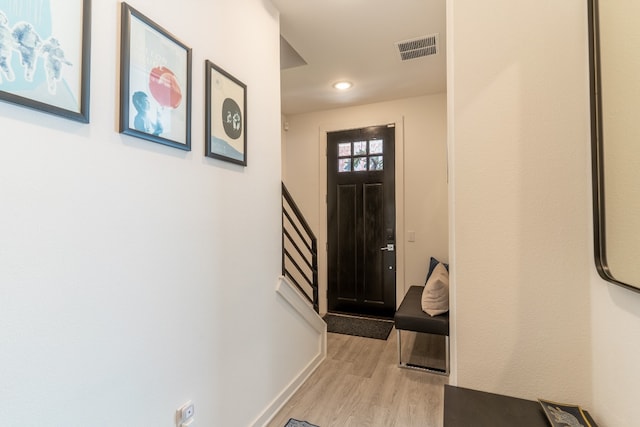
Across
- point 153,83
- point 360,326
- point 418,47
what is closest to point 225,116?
point 153,83

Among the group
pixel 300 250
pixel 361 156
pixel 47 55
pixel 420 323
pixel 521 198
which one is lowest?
pixel 420 323

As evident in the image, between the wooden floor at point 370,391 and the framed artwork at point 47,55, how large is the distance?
205 centimetres

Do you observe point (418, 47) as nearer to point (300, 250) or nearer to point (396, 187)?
point (396, 187)

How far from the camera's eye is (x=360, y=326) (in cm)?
366

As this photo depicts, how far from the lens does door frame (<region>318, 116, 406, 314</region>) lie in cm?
381

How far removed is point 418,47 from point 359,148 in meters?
1.55

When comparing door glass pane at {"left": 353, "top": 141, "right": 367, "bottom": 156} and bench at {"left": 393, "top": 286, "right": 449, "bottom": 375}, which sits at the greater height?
door glass pane at {"left": 353, "top": 141, "right": 367, "bottom": 156}

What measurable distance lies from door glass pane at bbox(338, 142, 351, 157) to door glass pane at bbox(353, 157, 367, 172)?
14 centimetres

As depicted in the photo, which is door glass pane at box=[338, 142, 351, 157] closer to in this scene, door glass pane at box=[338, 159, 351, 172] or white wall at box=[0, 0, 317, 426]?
door glass pane at box=[338, 159, 351, 172]

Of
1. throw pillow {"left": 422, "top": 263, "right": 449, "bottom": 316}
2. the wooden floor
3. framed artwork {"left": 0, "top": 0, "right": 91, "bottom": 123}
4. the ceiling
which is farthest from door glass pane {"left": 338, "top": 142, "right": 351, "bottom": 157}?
framed artwork {"left": 0, "top": 0, "right": 91, "bottom": 123}

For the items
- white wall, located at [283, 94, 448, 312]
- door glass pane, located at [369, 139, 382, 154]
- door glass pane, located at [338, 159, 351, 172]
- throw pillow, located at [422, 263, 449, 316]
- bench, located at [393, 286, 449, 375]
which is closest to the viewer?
bench, located at [393, 286, 449, 375]

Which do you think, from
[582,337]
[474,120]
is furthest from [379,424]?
[474,120]

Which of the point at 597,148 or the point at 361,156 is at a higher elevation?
the point at 361,156

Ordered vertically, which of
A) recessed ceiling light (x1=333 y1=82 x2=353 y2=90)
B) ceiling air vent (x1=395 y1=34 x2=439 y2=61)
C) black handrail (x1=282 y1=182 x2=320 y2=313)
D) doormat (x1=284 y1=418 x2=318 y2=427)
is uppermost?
recessed ceiling light (x1=333 y1=82 x2=353 y2=90)
